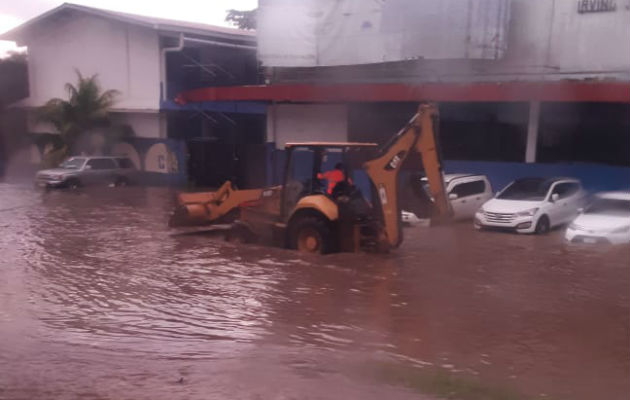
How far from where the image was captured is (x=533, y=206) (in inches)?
560

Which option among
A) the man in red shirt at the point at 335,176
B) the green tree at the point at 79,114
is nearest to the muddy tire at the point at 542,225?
the man in red shirt at the point at 335,176

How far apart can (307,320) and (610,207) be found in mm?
8324

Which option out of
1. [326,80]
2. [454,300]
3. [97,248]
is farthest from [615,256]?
[326,80]

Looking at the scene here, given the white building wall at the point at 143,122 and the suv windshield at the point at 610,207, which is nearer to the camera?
the suv windshield at the point at 610,207

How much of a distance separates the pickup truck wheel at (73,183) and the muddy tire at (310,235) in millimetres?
13790

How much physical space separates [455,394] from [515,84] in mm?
12784

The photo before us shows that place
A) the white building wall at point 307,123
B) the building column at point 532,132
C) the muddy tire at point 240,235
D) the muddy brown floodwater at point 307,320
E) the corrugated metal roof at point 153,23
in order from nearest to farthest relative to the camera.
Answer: the muddy brown floodwater at point 307,320, the muddy tire at point 240,235, the building column at point 532,132, the white building wall at point 307,123, the corrugated metal roof at point 153,23

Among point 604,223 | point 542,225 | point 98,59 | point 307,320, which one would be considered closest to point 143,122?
point 98,59

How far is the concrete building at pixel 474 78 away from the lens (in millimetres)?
17000

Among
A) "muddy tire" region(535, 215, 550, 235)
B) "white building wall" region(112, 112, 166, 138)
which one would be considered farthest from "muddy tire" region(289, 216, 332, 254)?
"white building wall" region(112, 112, 166, 138)

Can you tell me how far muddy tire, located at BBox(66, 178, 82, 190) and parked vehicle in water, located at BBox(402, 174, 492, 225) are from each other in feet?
43.4

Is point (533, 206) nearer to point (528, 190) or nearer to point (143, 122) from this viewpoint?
point (528, 190)

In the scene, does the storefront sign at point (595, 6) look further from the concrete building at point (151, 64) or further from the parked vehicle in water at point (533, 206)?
the concrete building at point (151, 64)

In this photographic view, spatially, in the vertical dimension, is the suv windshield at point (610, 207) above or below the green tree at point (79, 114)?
below
